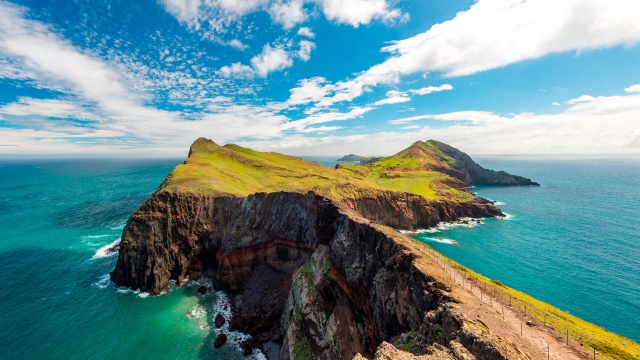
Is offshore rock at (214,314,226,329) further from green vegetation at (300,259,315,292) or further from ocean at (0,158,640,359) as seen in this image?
green vegetation at (300,259,315,292)

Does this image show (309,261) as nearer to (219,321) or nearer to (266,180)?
(219,321)

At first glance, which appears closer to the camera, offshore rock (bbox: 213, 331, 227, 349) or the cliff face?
Answer: offshore rock (bbox: 213, 331, 227, 349)

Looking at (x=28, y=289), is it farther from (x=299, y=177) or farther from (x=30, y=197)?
(x=30, y=197)

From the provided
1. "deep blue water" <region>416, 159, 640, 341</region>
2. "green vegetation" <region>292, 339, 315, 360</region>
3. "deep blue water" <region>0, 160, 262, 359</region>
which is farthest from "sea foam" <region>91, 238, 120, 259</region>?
"deep blue water" <region>416, 159, 640, 341</region>

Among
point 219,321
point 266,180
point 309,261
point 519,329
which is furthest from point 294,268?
point 266,180

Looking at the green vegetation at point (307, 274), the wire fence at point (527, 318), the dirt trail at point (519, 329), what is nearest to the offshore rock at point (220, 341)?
the green vegetation at point (307, 274)

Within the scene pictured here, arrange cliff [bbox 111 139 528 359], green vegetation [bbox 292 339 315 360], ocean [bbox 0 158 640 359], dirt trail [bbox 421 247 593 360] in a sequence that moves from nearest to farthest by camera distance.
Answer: dirt trail [bbox 421 247 593 360] < cliff [bbox 111 139 528 359] < green vegetation [bbox 292 339 315 360] < ocean [bbox 0 158 640 359]

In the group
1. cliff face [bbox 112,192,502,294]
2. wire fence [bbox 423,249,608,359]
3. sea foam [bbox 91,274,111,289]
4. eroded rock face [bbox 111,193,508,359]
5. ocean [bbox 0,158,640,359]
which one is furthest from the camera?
cliff face [bbox 112,192,502,294]

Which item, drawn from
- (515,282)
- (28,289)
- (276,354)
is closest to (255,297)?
(276,354)
